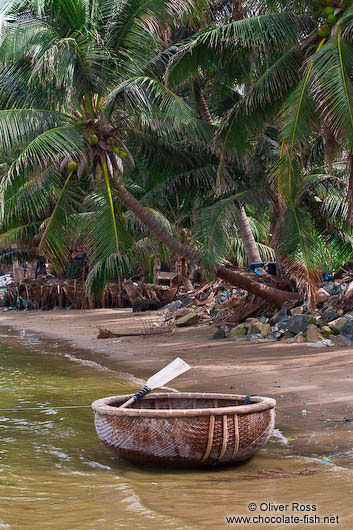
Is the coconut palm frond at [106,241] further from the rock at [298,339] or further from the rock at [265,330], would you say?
the rock at [298,339]

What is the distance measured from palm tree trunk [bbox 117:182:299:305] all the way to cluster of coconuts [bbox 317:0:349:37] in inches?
192

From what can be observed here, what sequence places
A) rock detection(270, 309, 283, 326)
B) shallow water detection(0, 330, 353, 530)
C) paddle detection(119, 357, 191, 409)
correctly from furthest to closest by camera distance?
rock detection(270, 309, 283, 326) < paddle detection(119, 357, 191, 409) < shallow water detection(0, 330, 353, 530)

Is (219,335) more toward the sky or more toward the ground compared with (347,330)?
more toward the ground

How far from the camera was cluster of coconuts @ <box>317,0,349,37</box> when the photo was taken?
10.9 metres

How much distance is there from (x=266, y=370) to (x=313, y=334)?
96.0 inches

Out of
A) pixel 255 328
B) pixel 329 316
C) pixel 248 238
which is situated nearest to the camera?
pixel 329 316

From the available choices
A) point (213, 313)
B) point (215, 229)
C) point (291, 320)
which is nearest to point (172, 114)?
point (215, 229)

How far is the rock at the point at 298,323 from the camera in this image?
41.2ft

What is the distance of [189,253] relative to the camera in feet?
45.0

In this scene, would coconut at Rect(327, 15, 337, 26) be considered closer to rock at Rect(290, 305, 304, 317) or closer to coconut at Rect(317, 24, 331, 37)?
coconut at Rect(317, 24, 331, 37)

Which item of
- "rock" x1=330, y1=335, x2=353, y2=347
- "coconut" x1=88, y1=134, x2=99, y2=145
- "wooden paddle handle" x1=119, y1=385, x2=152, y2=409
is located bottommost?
"rock" x1=330, y1=335, x2=353, y2=347

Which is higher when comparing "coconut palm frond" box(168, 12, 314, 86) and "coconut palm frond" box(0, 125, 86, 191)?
"coconut palm frond" box(168, 12, 314, 86)

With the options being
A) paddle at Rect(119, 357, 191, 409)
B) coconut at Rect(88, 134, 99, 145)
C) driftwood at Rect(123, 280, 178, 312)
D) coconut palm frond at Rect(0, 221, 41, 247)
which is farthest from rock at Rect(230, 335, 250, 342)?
coconut palm frond at Rect(0, 221, 41, 247)

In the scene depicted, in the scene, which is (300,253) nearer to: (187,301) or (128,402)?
(128,402)
